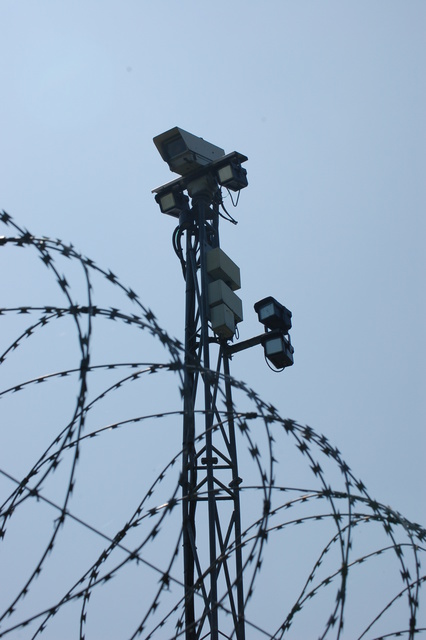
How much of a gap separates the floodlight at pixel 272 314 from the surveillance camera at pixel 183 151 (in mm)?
2279

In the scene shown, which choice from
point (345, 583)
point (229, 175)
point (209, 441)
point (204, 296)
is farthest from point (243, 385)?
point (229, 175)

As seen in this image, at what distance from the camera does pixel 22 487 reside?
580 centimetres

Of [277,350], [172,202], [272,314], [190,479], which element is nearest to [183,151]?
[172,202]

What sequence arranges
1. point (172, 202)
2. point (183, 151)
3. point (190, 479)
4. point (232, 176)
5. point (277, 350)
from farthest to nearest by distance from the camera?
point (172, 202), point (183, 151), point (232, 176), point (277, 350), point (190, 479)

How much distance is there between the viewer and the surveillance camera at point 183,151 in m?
10.9

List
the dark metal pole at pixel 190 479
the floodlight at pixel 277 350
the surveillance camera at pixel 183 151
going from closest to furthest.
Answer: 1. the dark metal pole at pixel 190 479
2. the floodlight at pixel 277 350
3. the surveillance camera at pixel 183 151

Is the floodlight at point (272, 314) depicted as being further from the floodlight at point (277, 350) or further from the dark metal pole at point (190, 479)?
the dark metal pole at point (190, 479)

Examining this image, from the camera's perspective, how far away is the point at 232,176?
35.3ft

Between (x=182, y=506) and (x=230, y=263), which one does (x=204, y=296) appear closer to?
(x=230, y=263)

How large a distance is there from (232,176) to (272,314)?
7.06 feet

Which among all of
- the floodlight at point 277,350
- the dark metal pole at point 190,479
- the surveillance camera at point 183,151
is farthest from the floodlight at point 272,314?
the surveillance camera at point 183,151

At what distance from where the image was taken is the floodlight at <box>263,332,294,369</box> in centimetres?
975

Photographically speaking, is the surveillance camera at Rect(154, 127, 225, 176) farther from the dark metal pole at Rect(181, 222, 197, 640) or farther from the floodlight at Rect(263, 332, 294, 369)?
the floodlight at Rect(263, 332, 294, 369)

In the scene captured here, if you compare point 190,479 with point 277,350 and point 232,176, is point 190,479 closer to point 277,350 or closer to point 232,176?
point 277,350
